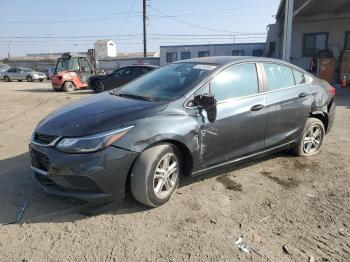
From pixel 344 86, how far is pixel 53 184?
18530 mm

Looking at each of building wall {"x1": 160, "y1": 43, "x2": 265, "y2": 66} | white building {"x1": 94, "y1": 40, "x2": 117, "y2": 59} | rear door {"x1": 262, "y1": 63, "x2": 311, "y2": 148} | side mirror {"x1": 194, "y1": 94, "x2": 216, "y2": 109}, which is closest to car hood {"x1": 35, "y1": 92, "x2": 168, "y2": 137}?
side mirror {"x1": 194, "y1": 94, "x2": 216, "y2": 109}

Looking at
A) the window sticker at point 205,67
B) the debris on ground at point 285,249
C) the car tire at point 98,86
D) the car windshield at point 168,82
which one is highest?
the window sticker at point 205,67

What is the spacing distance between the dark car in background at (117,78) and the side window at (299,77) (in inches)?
456

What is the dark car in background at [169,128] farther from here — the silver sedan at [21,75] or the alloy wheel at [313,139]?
the silver sedan at [21,75]

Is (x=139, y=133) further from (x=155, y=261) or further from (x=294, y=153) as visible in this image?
(x=294, y=153)

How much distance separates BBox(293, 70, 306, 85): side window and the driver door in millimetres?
927

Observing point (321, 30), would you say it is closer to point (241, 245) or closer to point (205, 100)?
point (205, 100)

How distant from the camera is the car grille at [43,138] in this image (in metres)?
3.66

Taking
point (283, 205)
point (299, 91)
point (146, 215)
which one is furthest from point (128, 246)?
point (299, 91)

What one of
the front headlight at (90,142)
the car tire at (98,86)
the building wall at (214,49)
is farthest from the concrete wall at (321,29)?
the front headlight at (90,142)

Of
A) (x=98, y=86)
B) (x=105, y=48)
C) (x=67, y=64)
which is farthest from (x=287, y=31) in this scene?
(x=105, y=48)

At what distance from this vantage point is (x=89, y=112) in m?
3.89

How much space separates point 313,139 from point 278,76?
4.39ft

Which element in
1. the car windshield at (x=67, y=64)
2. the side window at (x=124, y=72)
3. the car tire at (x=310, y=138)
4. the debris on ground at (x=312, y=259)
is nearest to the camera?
the debris on ground at (x=312, y=259)
